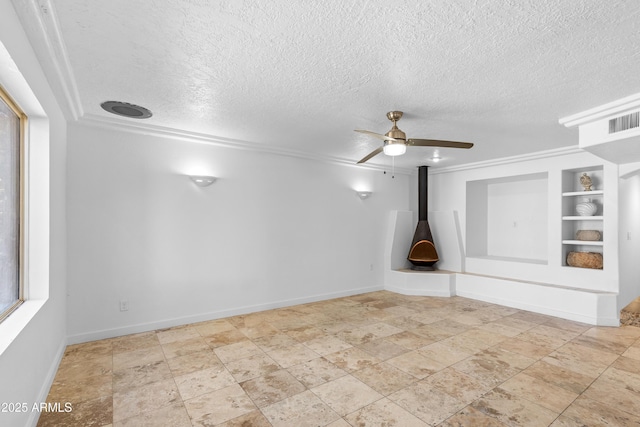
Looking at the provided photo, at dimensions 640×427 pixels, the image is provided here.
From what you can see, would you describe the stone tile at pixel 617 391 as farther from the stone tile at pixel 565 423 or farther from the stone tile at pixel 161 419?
the stone tile at pixel 161 419

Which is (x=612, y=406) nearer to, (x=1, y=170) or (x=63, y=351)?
(x=1, y=170)

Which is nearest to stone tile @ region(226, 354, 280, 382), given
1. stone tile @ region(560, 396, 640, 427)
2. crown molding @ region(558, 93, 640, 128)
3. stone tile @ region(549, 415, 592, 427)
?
stone tile @ region(549, 415, 592, 427)

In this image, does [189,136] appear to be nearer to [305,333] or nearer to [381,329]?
[305,333]

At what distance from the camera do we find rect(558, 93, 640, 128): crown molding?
110 inches

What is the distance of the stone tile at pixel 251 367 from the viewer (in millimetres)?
2754

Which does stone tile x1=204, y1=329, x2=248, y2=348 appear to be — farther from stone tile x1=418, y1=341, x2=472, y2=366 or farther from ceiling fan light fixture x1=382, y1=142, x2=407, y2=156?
ceiling fan light fixture x1=382, y1=142, x2=407, y2=156

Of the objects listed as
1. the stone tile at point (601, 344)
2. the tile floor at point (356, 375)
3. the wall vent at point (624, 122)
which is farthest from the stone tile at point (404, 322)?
the wall vent at point (624, 122)

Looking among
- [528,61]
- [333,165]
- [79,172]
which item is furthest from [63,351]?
[528,61]

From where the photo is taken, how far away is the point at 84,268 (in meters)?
3.43

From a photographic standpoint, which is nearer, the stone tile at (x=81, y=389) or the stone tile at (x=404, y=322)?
the stone tile at (x=81, y=389)

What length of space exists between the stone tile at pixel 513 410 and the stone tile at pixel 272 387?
1.35 meters

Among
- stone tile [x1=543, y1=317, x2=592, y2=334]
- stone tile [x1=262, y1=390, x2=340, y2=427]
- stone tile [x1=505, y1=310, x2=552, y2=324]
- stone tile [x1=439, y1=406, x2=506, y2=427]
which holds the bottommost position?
stone tile [x1=505, y1=310, x2=552, y2=324]

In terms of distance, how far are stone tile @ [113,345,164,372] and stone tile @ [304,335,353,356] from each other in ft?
4.85

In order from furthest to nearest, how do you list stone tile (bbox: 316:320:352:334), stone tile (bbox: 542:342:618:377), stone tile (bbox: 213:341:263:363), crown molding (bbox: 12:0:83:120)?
stone tile (bbox: 316:320:352:334), stone tile (bbox: 213:341:263:363), stone tile (bbox: 542:342:618:377), crown molding (bbox: 12:0:83:120)
